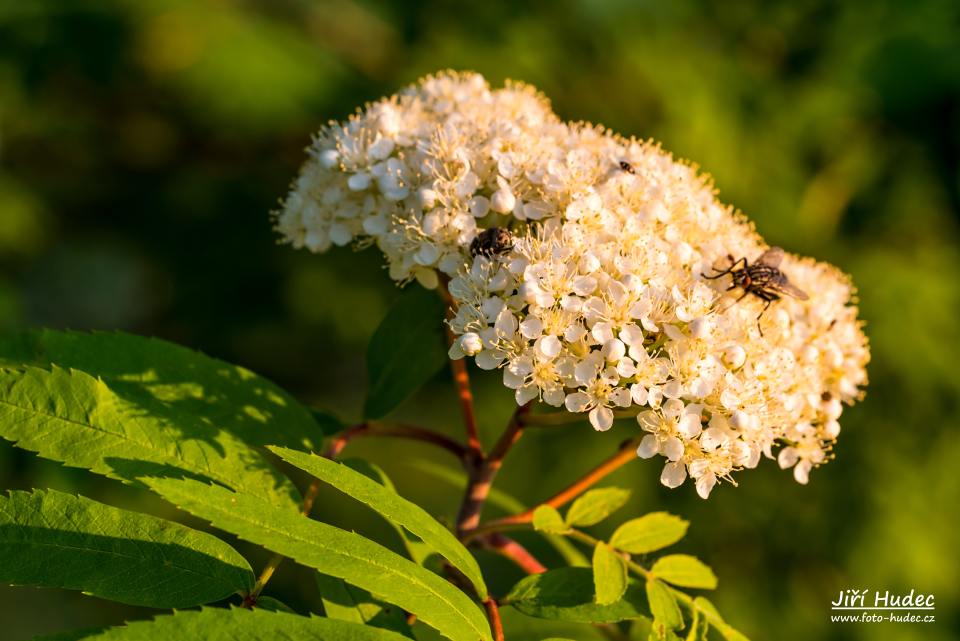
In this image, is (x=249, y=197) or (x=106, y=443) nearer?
(x=106, y=443)

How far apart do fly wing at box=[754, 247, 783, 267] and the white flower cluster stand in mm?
45

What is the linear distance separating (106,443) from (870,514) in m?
3.11

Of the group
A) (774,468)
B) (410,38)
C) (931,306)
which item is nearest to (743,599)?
(774,468)

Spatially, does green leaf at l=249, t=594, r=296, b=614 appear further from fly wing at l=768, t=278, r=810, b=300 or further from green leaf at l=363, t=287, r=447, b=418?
fly wing at l=768, t=278, r=810, b=300

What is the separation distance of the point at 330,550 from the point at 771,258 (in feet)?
3.94

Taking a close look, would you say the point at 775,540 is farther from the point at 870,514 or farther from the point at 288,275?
the point at 288,275

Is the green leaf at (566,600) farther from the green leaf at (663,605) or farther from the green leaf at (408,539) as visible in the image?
the green leaf at (408,539)

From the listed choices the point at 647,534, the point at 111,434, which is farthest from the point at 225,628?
the point at 647,534

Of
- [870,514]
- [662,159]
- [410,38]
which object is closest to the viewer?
[662,159]

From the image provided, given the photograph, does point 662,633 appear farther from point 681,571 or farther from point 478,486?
point 478,486

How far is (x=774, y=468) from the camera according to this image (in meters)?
3.84

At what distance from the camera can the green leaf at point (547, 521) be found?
180cm

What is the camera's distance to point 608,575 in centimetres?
171

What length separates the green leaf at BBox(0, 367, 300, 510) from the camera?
1503 mm
